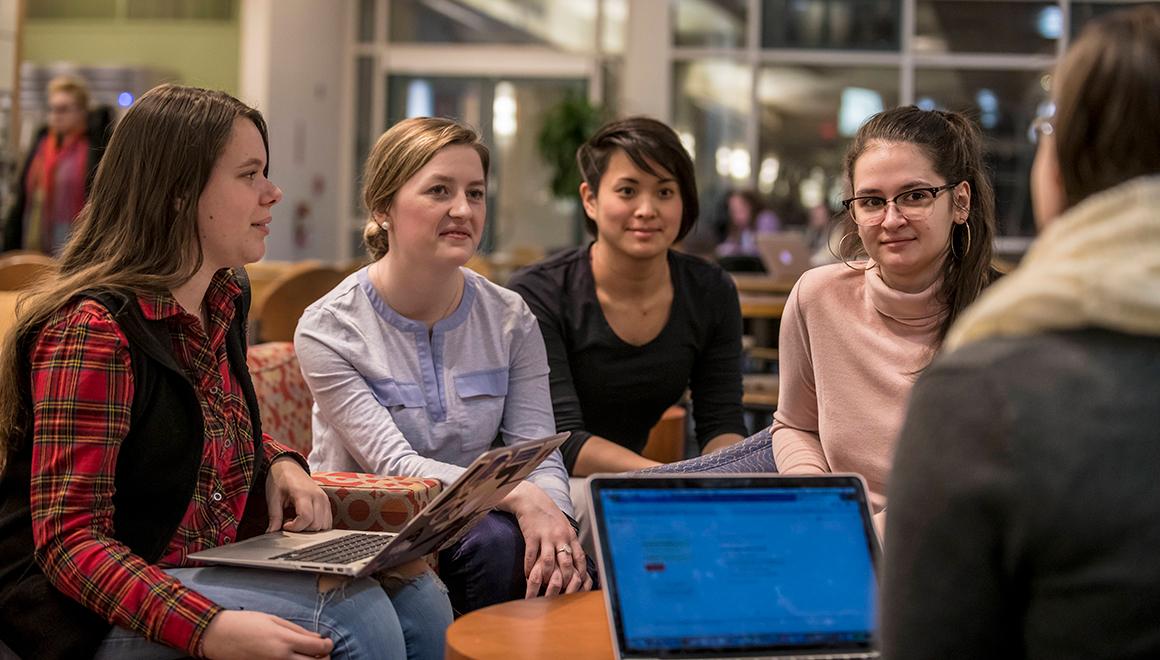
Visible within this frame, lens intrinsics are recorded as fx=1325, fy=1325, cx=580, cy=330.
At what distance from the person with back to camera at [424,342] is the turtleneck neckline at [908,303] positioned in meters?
A: 0.69

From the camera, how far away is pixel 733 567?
1473 mm

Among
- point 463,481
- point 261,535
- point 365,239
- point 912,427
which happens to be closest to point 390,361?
point 365,239

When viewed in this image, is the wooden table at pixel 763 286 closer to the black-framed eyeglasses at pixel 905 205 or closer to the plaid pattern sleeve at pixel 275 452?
the black-framed eyeglasses at pixel 905 205

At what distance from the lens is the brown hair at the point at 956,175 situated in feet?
7.60

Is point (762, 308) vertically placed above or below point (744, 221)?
below

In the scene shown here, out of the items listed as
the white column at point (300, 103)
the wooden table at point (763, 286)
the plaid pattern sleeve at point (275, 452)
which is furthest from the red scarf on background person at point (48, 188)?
the plaid pattern sleeve at point (275, 452)

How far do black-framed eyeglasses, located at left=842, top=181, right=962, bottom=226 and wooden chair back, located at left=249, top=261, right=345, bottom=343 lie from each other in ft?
9.87

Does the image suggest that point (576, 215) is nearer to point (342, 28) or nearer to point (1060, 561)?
point (342, 28)

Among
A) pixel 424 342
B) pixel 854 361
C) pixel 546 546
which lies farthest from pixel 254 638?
pixel 854 361

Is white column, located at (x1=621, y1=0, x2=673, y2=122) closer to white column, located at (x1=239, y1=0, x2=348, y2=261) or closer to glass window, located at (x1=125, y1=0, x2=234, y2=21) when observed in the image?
white column, located at (x1=239, y1=0, x2=348, y2=261)

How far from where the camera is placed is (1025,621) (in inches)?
37.0

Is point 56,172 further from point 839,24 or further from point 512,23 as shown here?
point 839,24

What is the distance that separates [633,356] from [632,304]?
0.13 meters

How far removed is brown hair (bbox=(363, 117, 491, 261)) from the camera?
8.63ft
